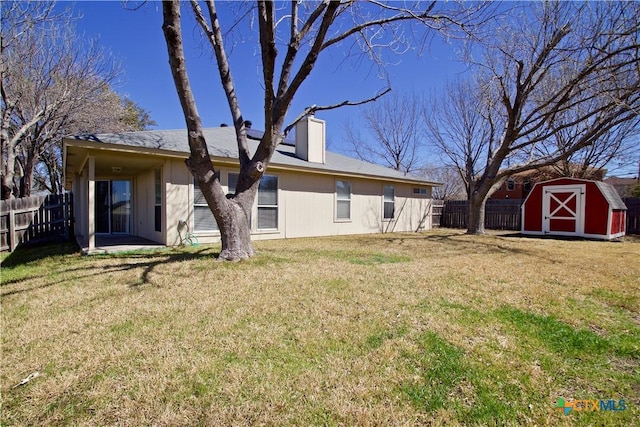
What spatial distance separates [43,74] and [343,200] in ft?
41.2

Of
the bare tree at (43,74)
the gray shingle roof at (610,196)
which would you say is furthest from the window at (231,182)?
the gray shingle roof at (610,196)

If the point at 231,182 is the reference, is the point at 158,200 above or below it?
below

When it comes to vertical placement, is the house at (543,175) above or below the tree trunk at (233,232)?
above

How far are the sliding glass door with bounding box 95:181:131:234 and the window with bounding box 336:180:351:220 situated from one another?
7.18 meters

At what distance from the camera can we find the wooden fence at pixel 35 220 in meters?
8.27

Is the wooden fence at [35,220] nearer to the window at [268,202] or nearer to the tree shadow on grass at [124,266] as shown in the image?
the tree shadow on grass at [124,266]

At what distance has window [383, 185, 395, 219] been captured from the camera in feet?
41.7

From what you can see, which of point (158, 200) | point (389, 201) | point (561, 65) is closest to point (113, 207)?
point (158, 200)

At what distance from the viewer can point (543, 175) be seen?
20.9 metres

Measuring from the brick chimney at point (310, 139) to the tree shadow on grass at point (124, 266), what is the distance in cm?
566

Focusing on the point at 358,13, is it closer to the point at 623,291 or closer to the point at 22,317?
the point at 623,291

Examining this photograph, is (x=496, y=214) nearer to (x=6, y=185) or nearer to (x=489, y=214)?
(x=489, y=214)

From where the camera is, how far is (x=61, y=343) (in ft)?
8.50

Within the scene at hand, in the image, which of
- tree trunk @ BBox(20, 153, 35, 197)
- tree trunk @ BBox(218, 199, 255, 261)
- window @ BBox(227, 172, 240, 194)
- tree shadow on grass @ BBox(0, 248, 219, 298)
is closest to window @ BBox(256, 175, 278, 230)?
window @ BBox(227, 172, 240, 194)
